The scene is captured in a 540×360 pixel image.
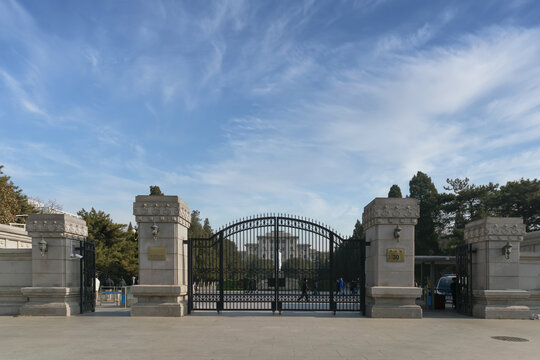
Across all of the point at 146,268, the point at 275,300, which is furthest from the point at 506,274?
the point at 146,268

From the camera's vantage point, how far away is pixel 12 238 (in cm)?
2334

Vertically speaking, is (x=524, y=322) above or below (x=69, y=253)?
below

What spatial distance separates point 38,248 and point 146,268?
3835 millimetres

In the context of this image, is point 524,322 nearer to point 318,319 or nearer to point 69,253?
point 318,319

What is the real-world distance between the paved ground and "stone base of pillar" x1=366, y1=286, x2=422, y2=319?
0.48 metres

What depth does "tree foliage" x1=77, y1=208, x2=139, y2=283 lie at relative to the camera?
32.1 meters

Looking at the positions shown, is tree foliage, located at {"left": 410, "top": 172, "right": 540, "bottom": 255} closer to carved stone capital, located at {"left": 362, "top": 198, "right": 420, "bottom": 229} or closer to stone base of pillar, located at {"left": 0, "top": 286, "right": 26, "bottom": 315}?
carved stone capital, located at {"left": 362, "top": 198, "right": 420, "bottom": 229}

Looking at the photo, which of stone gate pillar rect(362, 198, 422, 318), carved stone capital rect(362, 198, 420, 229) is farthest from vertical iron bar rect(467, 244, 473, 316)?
carved stone capital rect(362, 198, 420, 229)

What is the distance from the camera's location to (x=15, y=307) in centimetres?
1628

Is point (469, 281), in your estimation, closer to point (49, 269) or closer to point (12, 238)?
point (49, 269)

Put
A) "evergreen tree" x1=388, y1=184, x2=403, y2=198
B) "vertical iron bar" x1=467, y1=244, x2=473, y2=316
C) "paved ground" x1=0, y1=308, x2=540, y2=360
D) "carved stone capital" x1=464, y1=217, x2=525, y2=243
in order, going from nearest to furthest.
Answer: "paved ground" x1=0, y1=308, x2=540, y2=360 < "carved stone capital" x1=464, y1=217, x2=525, y2=243 < "vertical iron bar" x1=467, y1=244, x2=473, y2=316 < "evergreen tree" x1=388, y1=184, x2=403, y2=198

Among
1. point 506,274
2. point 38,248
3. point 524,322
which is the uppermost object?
point 38,248

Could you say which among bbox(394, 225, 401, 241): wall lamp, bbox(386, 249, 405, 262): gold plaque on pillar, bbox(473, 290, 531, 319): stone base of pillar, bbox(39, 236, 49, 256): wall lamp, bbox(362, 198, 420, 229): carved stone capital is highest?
bbox(362, 198, 420, 229): carved stone capital

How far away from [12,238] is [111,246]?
35.6 ft
